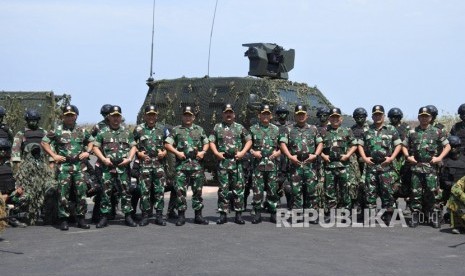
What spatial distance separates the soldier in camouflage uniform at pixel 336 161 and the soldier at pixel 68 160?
3581mm

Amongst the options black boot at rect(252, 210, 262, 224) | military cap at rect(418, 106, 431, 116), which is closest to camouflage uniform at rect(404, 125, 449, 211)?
military cap at rect(418, 106, 431, 116)

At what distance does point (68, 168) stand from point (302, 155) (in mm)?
3379

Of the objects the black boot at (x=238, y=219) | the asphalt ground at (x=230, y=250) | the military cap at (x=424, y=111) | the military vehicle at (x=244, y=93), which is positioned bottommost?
the asphalt ground at (x=230, y=250)

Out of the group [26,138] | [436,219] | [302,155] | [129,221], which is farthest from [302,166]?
[26,138]

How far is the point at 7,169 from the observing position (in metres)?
9.20

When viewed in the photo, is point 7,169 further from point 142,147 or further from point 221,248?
point 221,248

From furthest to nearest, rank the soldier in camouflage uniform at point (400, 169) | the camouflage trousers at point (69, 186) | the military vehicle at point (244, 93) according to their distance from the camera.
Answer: the military vehicle at point (244, 93), the soldier in camouflage uniform at point (400, 169), the camouflage trousers at point (69, 186)

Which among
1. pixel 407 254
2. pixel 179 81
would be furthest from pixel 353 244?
pixel 179 81

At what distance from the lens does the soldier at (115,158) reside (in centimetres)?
964

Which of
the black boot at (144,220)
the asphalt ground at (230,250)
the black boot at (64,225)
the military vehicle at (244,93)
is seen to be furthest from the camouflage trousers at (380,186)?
the military vehicle at (244,93)

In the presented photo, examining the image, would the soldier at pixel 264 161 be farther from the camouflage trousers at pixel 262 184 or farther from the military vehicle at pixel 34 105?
the military vehicle at pixel 34 105

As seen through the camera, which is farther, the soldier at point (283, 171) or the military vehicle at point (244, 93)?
the military vehicle at point (244, 93)

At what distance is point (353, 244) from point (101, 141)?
12.6ft

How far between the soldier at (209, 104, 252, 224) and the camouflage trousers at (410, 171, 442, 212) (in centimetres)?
252
